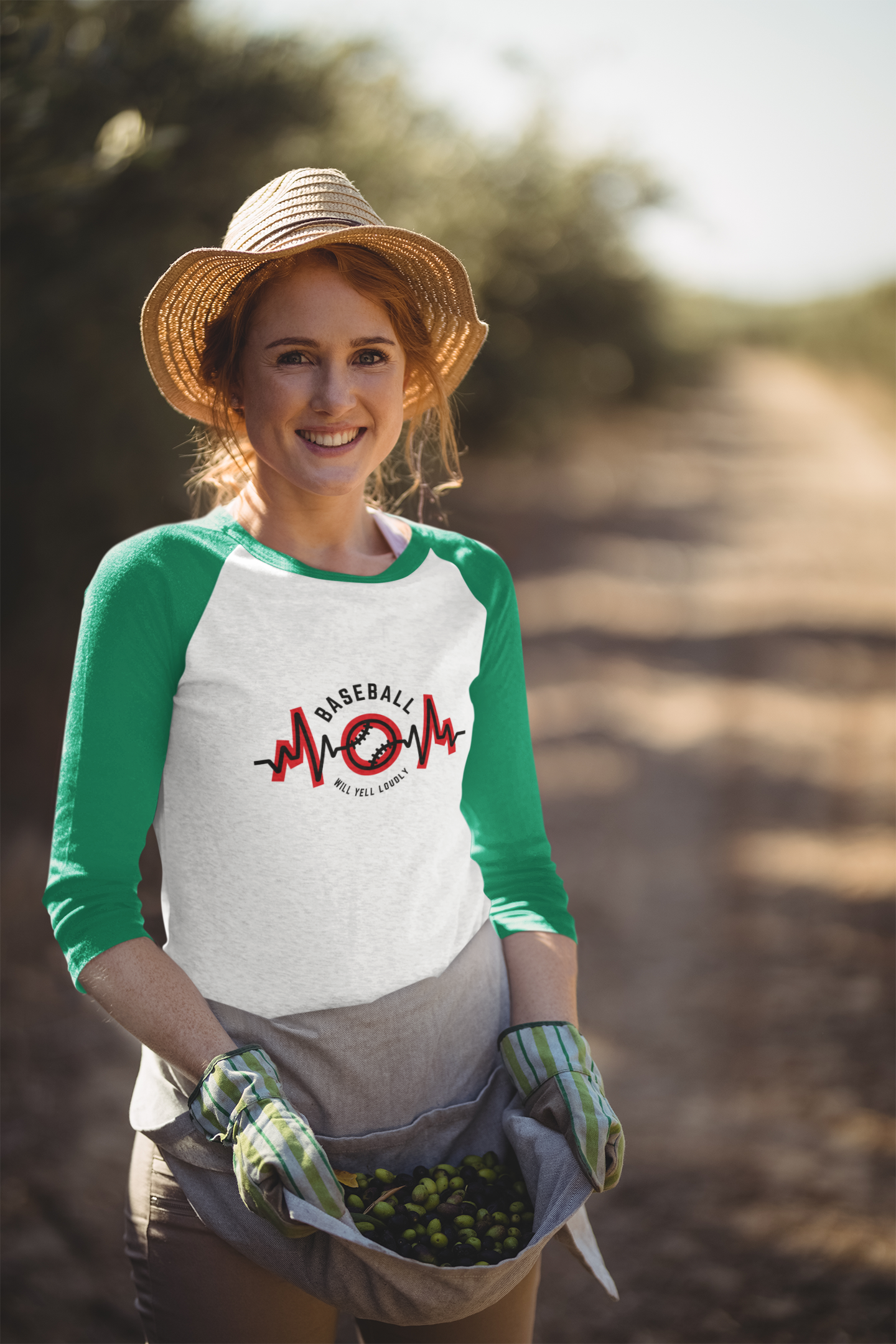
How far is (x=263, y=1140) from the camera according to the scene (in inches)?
43.5

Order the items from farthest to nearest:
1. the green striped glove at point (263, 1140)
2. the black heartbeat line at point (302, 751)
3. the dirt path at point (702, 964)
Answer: the dirt path at point (702, 964) < the black heartbeat line at point (302, 751) < the green striped glove at point (263, 1140)

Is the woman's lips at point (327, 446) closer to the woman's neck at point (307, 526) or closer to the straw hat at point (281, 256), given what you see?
the woman's neck at point (307, 526)

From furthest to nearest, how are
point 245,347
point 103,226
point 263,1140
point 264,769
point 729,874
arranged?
point 729,874 → point 103,226 → point 245,347 → point 264,769 → point 263,1140

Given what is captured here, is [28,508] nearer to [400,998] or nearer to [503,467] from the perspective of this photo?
[400,998]

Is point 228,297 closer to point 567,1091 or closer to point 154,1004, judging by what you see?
point 154,1004

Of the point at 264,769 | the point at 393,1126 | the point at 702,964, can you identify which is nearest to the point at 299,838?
the point at 264,769

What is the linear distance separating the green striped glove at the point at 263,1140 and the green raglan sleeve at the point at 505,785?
0.42 m

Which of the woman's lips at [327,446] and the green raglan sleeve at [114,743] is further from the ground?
the woman's lips at [327,446]

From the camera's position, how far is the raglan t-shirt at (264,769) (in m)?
1.17

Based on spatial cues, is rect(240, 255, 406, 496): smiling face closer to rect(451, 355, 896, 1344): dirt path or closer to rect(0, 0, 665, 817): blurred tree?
rect(0, 0, 665, 817): blurred tree

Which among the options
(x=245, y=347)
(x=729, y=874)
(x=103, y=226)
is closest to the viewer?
(x=245, y=347)

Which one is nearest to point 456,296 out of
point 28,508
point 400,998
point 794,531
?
point 400,998

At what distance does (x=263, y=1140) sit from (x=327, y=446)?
775 millimetres

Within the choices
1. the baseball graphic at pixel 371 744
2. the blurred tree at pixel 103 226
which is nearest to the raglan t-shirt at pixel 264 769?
the baseball graphic at pixel 371 744
